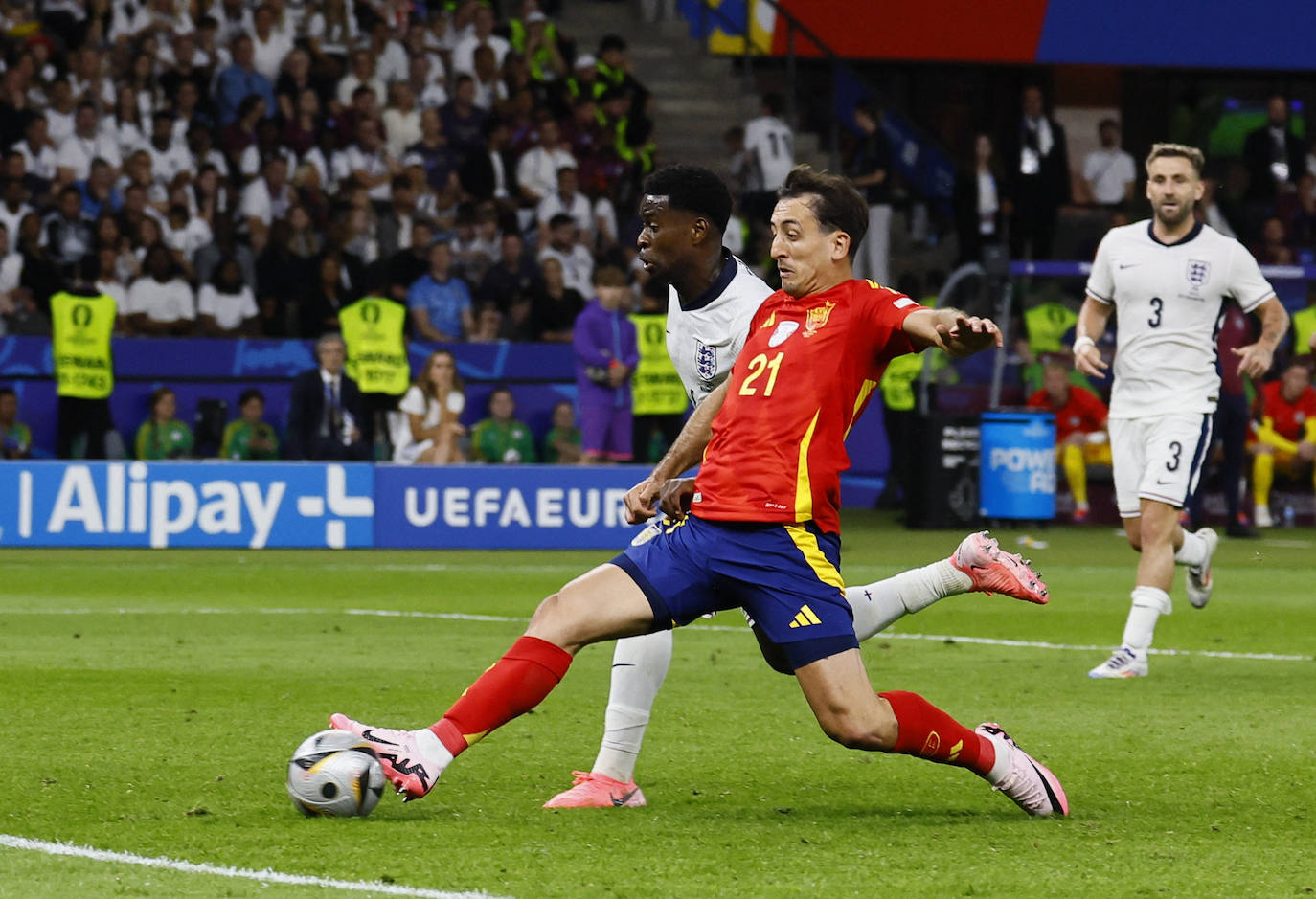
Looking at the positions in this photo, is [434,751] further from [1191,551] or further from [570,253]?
[570,253]

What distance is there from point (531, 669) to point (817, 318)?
1.23 m

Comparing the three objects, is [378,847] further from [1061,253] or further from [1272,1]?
[1272,1]

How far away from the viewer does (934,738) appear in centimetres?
524

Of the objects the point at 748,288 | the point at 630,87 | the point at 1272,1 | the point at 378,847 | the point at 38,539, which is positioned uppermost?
the point at 1272,1

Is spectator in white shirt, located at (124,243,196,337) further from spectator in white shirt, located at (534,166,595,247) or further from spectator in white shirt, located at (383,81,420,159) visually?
spectator in white shirt, located at (534,166,595,247)

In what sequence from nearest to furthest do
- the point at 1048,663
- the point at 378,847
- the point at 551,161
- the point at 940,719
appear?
the point at 378,847
the point at 940,719
the point at 1048,663
the point at 551,161

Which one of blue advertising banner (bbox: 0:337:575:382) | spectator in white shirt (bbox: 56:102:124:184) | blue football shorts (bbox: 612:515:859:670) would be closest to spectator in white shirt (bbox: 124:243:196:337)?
blue advertising banner (bbox: 0:337:575:382)

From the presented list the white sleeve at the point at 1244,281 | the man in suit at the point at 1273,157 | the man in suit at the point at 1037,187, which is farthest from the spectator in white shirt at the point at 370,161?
the white sleeve at the point at 1244,281

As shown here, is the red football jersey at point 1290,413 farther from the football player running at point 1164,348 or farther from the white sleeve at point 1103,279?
the white sleeve at point 1103,279

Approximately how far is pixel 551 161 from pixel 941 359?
4.68 m

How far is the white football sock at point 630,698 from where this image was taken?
5.63 metres

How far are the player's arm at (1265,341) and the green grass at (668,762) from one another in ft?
4.48

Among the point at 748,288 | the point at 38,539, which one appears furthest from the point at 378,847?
the point at 38,539

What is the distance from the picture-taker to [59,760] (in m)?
6.07
